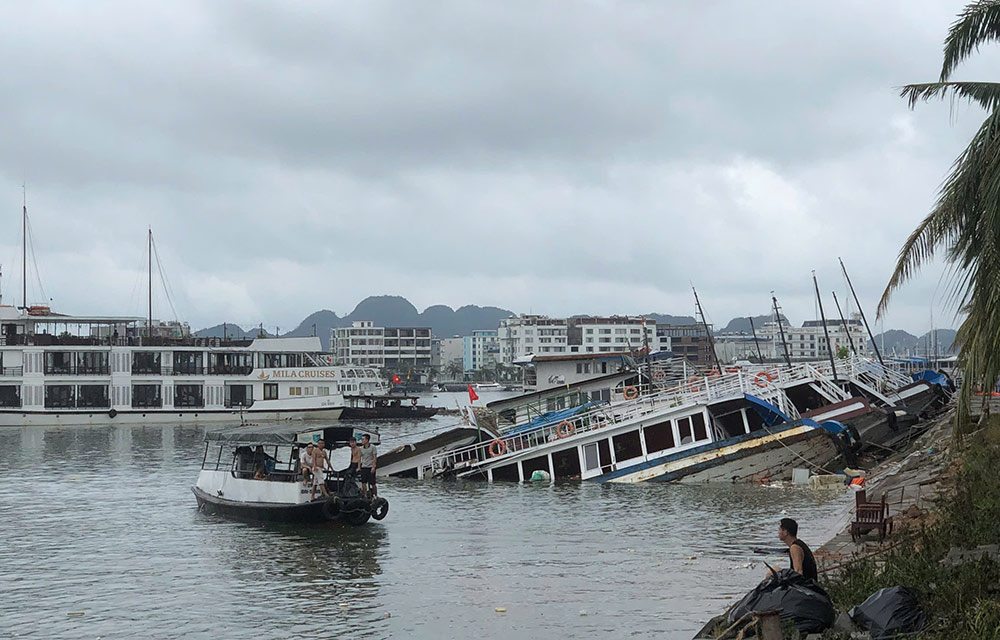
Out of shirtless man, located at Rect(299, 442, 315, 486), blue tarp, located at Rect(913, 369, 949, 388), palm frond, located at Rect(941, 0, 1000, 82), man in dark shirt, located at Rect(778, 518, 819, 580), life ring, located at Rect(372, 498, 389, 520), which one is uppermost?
palm frond, located at Rect(941, 0, 1000, 82)

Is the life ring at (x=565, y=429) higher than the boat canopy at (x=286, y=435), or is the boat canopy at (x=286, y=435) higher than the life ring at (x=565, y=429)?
the boat canopy at (x=286, y=435)

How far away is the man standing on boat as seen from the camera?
2522 centimetres

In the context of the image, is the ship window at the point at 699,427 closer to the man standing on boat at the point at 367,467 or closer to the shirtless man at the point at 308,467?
the man standing on boat at the point at 367,467

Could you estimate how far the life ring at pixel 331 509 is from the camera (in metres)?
24.5

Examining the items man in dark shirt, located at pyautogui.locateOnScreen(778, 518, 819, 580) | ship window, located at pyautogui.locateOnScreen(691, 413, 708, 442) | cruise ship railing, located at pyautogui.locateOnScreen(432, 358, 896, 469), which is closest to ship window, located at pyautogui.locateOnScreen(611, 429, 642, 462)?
cruise ship railing, located at pyautogui.locateOnScreen(432, 358, 896, 469)

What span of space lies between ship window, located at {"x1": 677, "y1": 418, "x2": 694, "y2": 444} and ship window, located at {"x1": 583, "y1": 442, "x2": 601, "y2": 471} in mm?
2824

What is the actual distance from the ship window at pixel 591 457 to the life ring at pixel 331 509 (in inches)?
447

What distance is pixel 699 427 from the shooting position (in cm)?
3275

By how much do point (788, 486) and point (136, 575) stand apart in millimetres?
18828

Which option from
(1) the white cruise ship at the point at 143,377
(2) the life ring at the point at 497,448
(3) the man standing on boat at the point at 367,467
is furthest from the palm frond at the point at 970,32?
(1) the white cruise ship at the point at 143,377

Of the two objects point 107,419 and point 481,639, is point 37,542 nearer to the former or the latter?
point 481,639

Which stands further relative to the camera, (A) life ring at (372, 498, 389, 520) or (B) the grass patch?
(A) life ring at (372, 498, 389, 520)

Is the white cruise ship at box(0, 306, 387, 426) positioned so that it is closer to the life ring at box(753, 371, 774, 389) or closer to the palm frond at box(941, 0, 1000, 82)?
the life ring at box(753, 371, 774, 389)

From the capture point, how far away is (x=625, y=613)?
52.7 ft
